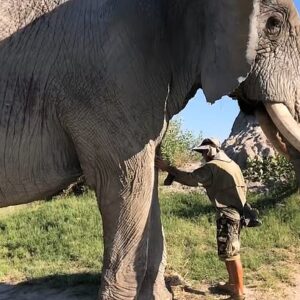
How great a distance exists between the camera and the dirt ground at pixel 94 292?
496 cm

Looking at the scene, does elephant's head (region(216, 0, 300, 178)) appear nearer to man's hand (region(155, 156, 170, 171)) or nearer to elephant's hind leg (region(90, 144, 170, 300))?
elephant's hind leg (region(90, 144, 170, 300))

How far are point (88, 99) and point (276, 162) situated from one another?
242 inches

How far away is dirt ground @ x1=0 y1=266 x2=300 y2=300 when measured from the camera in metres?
4.96

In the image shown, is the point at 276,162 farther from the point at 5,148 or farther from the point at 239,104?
the point at 5,148

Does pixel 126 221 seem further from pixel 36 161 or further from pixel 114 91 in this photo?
pixel 114 91

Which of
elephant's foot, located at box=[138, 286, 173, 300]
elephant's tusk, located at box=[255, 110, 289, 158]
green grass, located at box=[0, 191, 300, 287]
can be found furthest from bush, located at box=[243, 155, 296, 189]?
elephant's tusk, located at box=[255, 110, 289, 158]

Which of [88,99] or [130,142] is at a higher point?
[88,99]

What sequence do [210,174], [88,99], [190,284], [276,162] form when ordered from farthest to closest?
[276,162]
[190,284]
[210,174]
[88,99]

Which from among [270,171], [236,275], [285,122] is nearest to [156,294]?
[236,275]

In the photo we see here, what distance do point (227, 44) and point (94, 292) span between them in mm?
2844

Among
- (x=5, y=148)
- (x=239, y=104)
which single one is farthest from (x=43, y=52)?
(x=239, y=104)

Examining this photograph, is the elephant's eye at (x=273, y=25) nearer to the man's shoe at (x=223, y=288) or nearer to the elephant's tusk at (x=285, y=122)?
the elephant's tusk at (x=285, y=122)

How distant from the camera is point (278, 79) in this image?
3424 mm

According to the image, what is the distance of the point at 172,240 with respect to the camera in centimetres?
659
